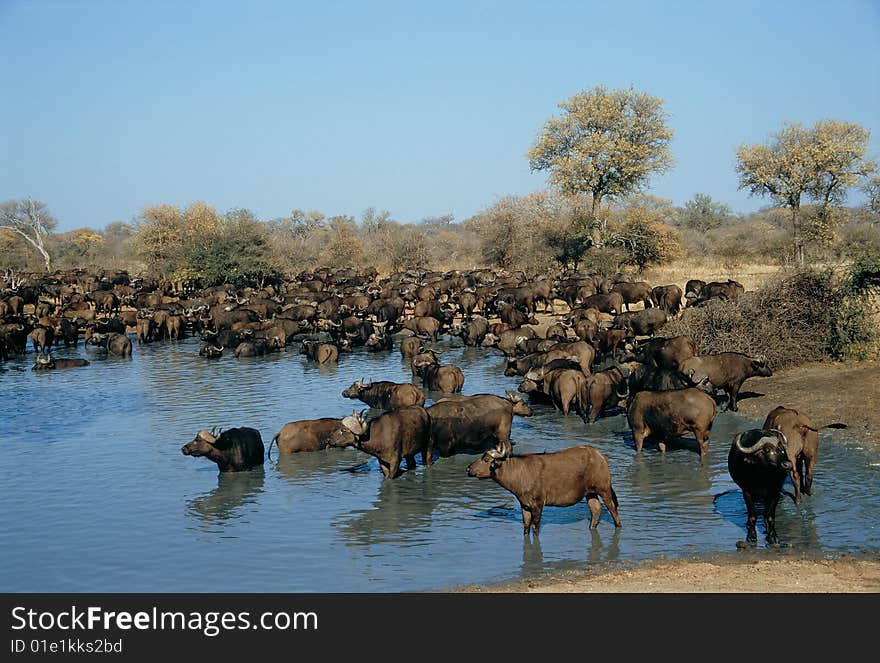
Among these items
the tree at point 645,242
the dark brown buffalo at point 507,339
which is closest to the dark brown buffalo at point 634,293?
the dark brown buffalo at point 507,339

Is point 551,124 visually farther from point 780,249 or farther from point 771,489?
point 771,489

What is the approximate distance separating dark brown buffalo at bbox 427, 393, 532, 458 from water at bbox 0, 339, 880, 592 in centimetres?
29

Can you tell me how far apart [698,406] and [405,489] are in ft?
13.4

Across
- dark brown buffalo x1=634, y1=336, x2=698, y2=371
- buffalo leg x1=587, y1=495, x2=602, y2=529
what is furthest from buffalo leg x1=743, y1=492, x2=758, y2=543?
dark brown buffalo x1=634, y1=336, x2=698, y2=371

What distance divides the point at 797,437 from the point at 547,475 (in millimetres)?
2923

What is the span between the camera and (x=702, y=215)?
8006cm

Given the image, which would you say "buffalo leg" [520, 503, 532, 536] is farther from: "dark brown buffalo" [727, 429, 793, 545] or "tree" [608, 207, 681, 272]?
"tree" [608, 207, 681, 272]

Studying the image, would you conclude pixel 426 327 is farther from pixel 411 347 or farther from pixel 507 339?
pixel 507 339

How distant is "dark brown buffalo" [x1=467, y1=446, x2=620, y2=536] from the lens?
9.51 m

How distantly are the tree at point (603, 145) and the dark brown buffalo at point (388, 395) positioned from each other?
3059cm

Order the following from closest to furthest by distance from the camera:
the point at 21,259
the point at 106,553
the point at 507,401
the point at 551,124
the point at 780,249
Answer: the point at 106,553 < the point at 507,401 < the point at 780,249 < the point at 551,124 < the point at 21,259

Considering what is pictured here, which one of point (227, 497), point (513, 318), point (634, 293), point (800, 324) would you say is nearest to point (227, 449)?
point (227, 497)

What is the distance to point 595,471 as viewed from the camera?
31.4ft
